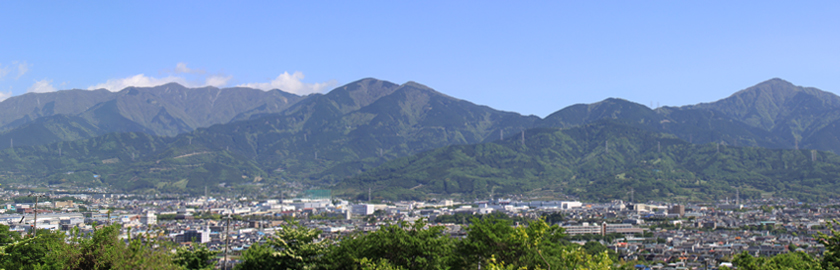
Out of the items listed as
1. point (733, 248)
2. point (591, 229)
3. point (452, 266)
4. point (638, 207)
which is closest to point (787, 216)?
point (638, 207)

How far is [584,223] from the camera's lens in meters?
130

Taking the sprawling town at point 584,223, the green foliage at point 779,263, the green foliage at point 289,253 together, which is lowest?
the sprawling town at point 584,223

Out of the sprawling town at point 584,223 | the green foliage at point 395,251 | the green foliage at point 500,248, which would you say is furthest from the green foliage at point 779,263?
the green foliage at point 395,251

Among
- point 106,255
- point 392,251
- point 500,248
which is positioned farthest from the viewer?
point 392,251

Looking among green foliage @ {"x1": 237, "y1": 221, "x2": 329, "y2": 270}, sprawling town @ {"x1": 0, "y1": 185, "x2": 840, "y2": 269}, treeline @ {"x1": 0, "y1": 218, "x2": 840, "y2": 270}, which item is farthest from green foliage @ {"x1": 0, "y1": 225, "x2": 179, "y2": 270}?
sprawling town @ {"x1": 0, "y1": 185, "x2": 840, "y2": 269}

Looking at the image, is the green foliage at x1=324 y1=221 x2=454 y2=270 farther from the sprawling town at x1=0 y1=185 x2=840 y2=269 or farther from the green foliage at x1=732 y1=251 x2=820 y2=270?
the sprawling town at x1=0 y1=185 x2=840 y2=269

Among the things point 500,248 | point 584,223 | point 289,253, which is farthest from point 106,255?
point 584,223

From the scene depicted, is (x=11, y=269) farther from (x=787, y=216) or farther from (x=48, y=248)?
(x=787, y=216)

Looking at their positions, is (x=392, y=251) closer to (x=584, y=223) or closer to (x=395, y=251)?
(x=395, y=251)

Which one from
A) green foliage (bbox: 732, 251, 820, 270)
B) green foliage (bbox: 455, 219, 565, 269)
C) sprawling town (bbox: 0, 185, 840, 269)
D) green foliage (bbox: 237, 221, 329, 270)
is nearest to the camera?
green foliage (bbox: 455, 219, 565, 269)

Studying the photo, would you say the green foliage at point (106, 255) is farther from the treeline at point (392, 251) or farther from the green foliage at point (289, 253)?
the green foliage at point (289, 253)

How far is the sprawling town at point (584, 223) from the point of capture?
8150 centimetres

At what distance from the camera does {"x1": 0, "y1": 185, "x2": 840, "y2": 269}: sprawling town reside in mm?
81500

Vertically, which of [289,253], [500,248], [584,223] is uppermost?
[500,248]
